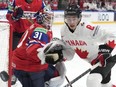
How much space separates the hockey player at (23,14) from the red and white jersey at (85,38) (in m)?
0.82

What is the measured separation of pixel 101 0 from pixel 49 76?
868cm

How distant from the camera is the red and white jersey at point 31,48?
1966 mm

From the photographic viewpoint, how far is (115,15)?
9.01m

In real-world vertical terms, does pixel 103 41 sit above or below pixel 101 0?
above

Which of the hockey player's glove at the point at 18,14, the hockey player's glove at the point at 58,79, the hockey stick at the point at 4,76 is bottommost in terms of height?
the hockey player's glove at the point at 58,79

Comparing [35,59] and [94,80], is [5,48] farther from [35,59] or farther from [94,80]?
[94,80]

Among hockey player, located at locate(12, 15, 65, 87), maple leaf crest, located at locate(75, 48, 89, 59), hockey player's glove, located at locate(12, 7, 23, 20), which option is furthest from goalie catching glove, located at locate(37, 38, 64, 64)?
hockey player's glove, located at locate(12, 7, 23, 20)

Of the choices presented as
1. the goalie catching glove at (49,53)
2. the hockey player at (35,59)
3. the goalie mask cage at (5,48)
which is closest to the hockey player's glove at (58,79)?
the hockey player at (35,59)

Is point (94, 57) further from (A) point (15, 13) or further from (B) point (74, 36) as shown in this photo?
(A) point (15, 13)

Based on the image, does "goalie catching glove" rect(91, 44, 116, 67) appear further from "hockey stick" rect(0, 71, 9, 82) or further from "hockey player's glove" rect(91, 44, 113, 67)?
"hockey stick" rect(0, 71, 9, 82)

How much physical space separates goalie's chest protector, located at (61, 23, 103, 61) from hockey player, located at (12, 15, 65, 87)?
0.78ft

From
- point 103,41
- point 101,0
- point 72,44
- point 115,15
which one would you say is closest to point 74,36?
point 72,44

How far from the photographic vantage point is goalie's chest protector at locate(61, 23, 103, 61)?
2.33m

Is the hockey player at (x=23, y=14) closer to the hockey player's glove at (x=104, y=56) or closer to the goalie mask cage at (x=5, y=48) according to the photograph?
the hockey player's glove at (x=104, y=56)
